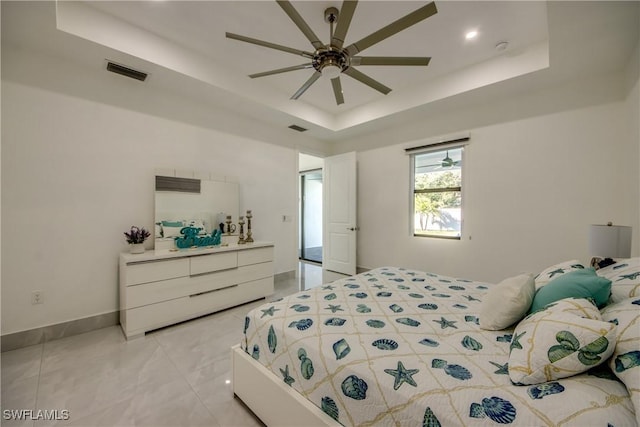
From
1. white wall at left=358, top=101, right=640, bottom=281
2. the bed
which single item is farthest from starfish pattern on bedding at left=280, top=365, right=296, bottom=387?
white wall at left=358, top=101, right=640, bottom=281

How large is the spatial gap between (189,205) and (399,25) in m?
2.83

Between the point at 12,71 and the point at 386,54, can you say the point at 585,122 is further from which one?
the point at 12,71

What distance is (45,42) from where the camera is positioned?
2.14m

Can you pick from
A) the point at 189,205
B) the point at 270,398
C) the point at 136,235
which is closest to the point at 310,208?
the point at 189,205

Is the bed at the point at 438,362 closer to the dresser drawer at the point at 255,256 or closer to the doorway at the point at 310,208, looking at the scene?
the dresser drawer at the point at 255,256

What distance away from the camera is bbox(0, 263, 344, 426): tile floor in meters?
1.47

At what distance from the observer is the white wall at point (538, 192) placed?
2.55 m

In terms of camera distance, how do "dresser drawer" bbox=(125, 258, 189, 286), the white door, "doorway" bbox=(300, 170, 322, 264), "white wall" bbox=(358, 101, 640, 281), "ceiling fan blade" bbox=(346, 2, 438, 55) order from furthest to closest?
"doorway" bbox=(300, 170, 322, 264)
the white door
"white wall" bbox=(358, 101, 640, 281)
"dresser drawer" bbox=(125, 258, 189, 286)
"ceiling fan blade" bbox=(346, 2, 438, 55)

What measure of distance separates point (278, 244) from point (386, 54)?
3.03 metres

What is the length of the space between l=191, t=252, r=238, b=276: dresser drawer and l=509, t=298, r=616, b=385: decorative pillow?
274 cm

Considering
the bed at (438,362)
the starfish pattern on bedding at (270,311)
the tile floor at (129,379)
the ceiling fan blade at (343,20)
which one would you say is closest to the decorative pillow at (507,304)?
the bed at (438,362)

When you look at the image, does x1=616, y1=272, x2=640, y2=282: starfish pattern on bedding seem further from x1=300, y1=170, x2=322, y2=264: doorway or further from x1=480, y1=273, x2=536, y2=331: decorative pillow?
x1=300, y1=170, x2=322, y2=264: doorway

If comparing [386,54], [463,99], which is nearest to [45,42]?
[386,54]

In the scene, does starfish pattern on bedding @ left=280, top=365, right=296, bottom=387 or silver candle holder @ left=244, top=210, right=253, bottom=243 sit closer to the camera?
starfish pattern on bedding @ left=280, top=365, right=296, bottom=387
